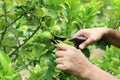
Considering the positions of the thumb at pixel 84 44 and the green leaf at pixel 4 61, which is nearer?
the green leaf at pixel 4 61

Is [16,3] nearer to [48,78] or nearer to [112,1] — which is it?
[48,78]

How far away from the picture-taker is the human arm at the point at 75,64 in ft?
5.31

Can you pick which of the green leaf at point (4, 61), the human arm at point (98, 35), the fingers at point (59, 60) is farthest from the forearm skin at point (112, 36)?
the green leaf at point (4, 61)

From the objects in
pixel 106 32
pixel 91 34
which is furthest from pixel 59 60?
pixel 106 32

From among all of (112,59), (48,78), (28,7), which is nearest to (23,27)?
(28,7)

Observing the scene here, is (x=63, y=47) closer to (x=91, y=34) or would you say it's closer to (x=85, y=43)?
(x=85, y=43)

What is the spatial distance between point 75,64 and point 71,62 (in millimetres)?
21

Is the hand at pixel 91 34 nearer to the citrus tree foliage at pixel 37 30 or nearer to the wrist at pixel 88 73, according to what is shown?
the citrus tree foliage at pixel 37 30

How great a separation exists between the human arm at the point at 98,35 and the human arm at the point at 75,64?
187mm

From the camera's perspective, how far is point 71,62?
5.33 feet

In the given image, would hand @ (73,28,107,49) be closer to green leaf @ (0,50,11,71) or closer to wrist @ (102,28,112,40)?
wrist @ (102,28,112,40)

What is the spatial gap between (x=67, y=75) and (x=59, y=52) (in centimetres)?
21

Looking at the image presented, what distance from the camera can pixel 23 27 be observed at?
77.2 inches

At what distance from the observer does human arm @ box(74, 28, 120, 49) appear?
6.58 feet
